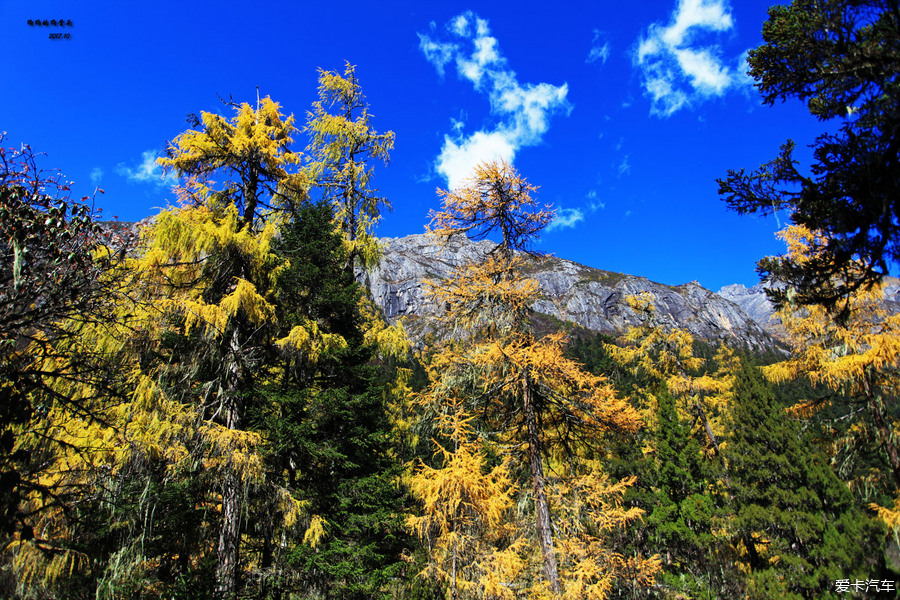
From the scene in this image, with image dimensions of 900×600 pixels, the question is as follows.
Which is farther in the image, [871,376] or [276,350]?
[871,376]

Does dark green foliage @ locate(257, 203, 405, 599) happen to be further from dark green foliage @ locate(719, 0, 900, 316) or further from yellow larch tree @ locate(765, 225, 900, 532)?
yellow larch tree @ locate(765, 225, 900, 532)

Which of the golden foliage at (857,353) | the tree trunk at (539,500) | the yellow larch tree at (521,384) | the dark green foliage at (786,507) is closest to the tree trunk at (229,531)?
the yellow larch tree at (521,384)

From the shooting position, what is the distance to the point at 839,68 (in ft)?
15.5

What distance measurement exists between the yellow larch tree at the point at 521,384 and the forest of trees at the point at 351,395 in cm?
6

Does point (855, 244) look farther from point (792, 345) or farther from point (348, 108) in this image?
point (348, 108)

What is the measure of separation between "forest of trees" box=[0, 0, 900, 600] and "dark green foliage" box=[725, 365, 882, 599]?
8 centimetres

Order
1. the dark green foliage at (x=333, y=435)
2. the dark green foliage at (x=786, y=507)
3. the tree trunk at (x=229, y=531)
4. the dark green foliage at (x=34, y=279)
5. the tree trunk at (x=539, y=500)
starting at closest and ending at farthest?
the dark green foliage at (x=34, y=279) → the tree trunk at (x=539, y=500) → the tree trunk at (x=229, y=531) → the dark green foliage at (x=333, y=435) → the dark green foliage at (x=786, y=507)

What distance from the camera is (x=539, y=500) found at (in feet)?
26.5

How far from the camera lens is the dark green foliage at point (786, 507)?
1080 cm

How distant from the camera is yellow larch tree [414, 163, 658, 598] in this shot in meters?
8.11

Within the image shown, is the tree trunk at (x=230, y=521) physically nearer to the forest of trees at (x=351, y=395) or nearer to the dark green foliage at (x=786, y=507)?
the forest of trees at (x=351, y=395)

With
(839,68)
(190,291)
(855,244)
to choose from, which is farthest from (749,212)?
(190,291)

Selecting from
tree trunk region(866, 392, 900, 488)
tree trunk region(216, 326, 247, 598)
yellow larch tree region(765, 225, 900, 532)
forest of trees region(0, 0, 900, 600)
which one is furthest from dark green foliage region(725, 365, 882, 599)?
tree trunk region(216, 326, 247, 598)

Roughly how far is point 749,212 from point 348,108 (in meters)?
12.9
